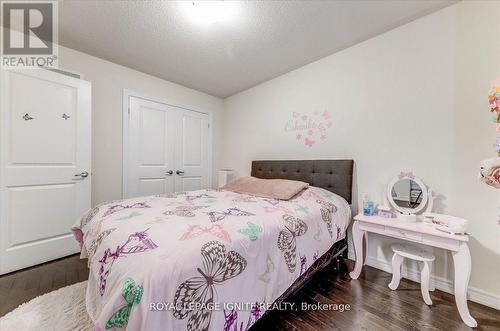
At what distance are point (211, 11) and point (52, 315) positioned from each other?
2648 mm

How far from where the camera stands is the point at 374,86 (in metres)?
2.10

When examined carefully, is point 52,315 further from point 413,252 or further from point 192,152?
point 413,252

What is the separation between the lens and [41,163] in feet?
6.74

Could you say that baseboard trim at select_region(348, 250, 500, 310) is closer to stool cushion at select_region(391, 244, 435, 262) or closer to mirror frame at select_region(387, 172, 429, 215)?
stool cushion at select_region(391, 244, 435, 262)

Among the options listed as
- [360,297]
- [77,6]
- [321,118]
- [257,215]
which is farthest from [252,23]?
[360,297]

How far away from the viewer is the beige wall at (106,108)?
94.8 inches

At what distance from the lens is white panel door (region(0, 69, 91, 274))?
74.1 inches

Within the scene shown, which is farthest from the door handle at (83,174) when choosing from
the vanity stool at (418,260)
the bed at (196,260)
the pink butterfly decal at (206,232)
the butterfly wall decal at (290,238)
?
the vanity stool at (418,260)

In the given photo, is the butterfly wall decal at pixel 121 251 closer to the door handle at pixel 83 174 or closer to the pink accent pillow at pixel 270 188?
the pink accent pillow at pixel 270 188

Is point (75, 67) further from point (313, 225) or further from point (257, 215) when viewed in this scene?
point (313, 225)

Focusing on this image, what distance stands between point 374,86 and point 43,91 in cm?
353

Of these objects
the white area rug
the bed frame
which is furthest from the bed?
the white area rug

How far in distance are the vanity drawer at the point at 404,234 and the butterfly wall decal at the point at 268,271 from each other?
3.79ft

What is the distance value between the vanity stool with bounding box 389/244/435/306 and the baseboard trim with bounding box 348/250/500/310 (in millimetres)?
136
